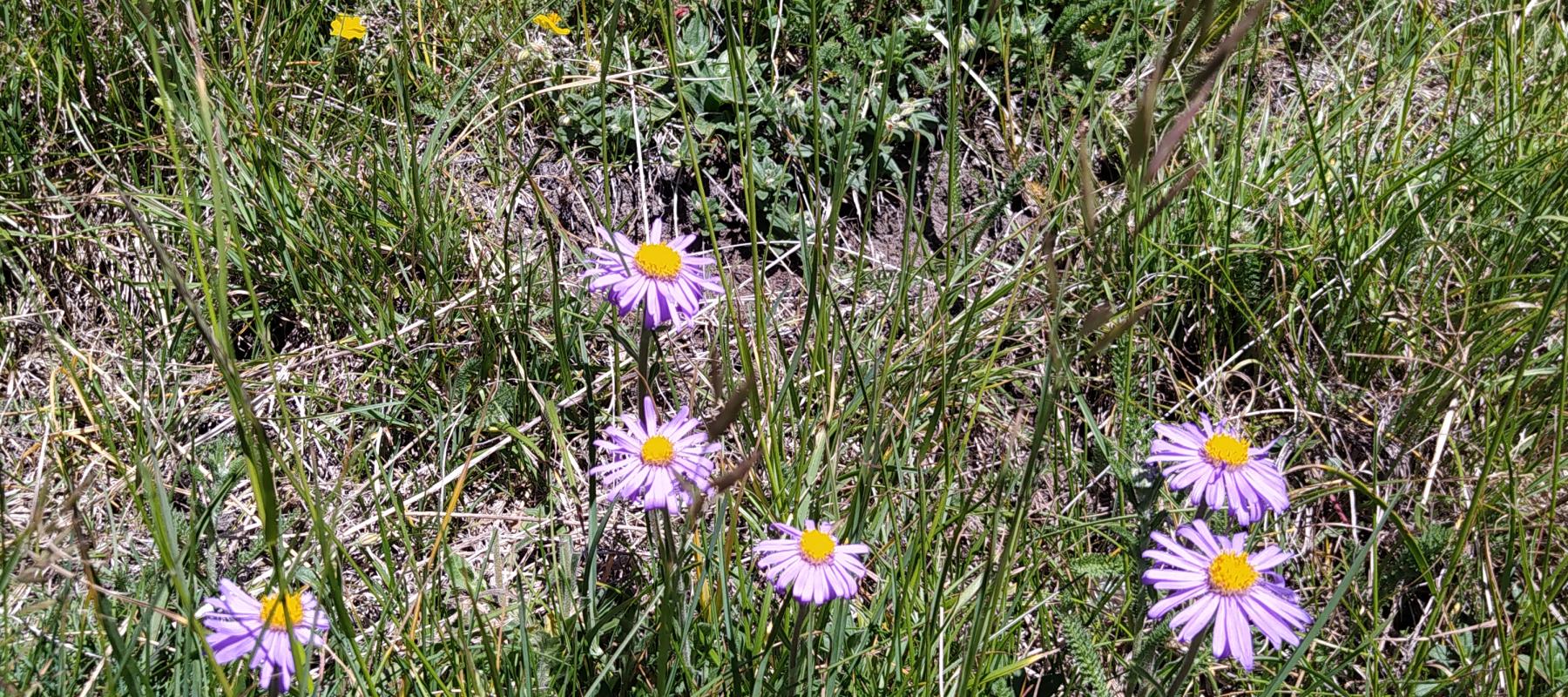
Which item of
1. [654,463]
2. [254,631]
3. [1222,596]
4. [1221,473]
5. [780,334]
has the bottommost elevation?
[254,631]

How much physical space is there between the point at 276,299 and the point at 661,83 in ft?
3.57

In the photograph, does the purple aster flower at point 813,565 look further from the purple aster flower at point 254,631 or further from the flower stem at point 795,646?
the purple aster flower at point 254,631

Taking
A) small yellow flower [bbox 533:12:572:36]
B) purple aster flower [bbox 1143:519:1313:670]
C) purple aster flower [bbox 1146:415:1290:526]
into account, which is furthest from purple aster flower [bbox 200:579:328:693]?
small yellow flower [bbox 533:12:572:36]

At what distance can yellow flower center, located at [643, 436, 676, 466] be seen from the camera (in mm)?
1549

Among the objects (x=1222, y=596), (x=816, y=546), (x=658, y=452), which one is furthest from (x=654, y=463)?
(x=1222, y=596)

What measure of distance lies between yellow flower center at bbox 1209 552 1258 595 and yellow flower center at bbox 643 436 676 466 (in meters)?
0.75

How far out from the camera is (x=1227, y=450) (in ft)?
5.40

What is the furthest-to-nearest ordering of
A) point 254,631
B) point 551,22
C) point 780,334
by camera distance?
1. point 551,22
2. point 780,334
3. point 254,631

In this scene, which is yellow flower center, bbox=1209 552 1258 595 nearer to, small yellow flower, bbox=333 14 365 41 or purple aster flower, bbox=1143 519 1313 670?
purple aster flower, bbox=1143 519 1313 670

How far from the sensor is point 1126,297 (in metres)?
2.54

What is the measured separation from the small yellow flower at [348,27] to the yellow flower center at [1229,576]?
6.97 ft

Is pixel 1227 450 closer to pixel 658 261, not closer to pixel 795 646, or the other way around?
pixel 795 646

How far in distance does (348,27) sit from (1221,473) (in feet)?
6.95

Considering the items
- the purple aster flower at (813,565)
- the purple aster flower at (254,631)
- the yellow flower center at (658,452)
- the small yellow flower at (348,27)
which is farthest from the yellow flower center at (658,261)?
the small yellow flower at (348,27)
